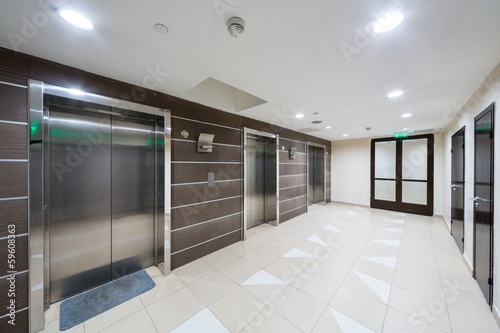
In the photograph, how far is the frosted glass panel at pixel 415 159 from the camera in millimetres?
5961

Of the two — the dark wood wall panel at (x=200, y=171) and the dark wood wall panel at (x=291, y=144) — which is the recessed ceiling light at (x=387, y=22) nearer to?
the dark wood wall panel at (x=200, y=171)

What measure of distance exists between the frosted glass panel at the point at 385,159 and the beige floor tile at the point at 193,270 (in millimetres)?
6817

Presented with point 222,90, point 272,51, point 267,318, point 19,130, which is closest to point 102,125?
point 19,130

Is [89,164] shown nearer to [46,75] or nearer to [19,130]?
[19,130]

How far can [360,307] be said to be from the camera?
2098mm

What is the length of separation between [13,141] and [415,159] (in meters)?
8.98

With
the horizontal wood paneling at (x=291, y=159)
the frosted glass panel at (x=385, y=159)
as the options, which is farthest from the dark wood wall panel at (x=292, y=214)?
the frosted glass panel at (x=385, y=159)

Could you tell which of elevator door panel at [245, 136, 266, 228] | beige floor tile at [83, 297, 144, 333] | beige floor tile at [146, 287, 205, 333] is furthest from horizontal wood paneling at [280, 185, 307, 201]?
beige floor tile at [83, 297, 144, 333]

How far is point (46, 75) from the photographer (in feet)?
6.14

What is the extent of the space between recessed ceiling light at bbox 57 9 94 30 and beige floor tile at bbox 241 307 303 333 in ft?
9.86

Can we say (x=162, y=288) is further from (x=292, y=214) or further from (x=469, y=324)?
(x=292, y=214)

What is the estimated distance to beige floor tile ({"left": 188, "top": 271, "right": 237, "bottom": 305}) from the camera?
2.26 meters

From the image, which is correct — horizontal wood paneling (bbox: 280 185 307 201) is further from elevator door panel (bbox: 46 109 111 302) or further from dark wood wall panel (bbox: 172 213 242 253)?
elevator door panel (bbox: 46 109 111 302)

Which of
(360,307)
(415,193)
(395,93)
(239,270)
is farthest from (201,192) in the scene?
(415,193)
